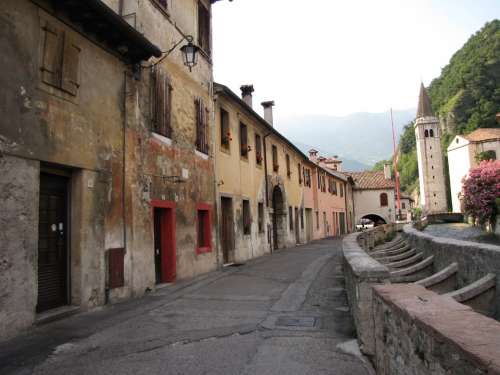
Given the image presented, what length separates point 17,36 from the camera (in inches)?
220

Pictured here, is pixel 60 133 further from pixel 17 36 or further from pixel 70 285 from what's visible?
pixel 70 285

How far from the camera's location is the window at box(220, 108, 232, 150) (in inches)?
543

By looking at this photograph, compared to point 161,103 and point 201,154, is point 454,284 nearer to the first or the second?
point 161,103

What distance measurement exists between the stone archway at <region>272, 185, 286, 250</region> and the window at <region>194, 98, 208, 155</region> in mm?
9007

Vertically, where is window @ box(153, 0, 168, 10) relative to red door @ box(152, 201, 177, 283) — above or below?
above

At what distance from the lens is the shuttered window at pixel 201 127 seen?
11506mm

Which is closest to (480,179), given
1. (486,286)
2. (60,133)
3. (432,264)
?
(432,264)

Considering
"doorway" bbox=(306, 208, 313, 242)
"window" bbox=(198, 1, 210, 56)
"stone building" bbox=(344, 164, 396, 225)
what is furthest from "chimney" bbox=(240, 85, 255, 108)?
"stone building" bbox=(344, 164, 396, 225)

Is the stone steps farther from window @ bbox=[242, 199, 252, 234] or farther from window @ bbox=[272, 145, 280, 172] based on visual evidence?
window @ bbox=[272, 145, 280, 172]

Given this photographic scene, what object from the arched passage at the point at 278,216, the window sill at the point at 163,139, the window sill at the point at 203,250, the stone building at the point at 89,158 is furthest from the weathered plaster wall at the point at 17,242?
the arched passage at the point at 278,216

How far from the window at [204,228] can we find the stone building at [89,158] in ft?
2.93

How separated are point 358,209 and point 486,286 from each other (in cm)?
4538

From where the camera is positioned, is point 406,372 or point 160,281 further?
point 160,281

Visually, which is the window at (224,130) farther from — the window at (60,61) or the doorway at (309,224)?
the doorway at (309,224)
